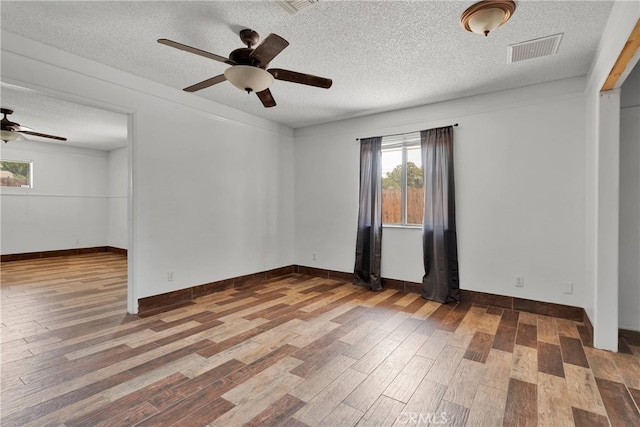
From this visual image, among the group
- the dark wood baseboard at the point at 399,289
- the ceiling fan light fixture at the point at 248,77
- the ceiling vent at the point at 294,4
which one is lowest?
the dark wood baseboard at the point at 399,289

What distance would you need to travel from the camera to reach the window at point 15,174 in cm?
687

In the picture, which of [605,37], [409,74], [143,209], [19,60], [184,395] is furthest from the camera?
[143,209]

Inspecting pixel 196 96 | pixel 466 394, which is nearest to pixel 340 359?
pixel 466 394

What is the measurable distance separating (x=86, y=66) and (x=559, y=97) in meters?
5.06

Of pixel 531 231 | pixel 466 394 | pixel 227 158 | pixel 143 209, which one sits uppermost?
pixel 227 158

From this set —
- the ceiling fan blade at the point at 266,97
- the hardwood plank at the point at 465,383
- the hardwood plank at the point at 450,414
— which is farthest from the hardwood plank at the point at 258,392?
the ceiling fan blade at the point at 266,97

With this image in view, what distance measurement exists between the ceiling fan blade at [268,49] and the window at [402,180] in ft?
9.01

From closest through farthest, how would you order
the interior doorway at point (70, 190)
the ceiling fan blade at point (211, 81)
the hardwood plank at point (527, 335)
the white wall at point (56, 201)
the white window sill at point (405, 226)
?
the ceiling fan blade at point (211, 81), the hardwood plank at point (527, 335), the white window sill at point (405, 226), the interior doorway at point (70, 190), the white wall at point (56, 201)

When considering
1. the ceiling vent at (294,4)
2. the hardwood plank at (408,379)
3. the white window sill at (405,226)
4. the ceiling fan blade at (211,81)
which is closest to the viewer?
the hardwood plank at (408,379)

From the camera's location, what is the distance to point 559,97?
137 inches

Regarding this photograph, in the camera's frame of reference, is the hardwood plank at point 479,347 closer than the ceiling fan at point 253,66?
No

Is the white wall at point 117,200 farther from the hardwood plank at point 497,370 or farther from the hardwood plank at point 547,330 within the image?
the hardwood plank at point 547,330

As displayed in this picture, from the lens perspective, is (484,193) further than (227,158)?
No

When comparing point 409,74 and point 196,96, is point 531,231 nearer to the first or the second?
point 409,74
